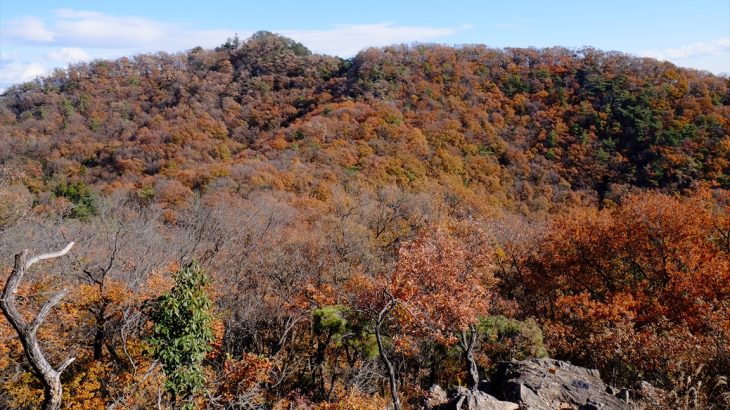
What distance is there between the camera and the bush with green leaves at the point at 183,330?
472 inches

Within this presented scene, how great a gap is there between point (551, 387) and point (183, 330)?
28.7 feet

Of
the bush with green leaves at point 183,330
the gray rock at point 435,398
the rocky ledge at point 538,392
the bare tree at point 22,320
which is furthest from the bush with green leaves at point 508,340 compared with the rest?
the bare tree at point 22,320

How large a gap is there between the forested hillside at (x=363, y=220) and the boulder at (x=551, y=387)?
5.15ft

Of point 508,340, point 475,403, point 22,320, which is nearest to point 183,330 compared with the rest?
point 22,320

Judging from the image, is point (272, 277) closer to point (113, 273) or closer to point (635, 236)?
point (113, 273)

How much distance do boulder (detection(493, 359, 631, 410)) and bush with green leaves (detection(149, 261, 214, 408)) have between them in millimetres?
7339

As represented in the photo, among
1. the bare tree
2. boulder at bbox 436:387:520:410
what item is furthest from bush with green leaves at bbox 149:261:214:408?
boulder at bbox 436:387:520:410

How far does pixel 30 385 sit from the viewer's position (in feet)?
50.5

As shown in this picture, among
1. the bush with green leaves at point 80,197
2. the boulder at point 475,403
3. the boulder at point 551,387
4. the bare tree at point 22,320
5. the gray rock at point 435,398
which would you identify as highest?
the bare tree at point 22,320

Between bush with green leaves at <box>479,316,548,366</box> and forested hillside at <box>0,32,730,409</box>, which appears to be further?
bush with green leaves at <box>479,316,548,366</box>

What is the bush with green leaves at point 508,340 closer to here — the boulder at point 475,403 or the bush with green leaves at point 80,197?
the boulder at point 475,403

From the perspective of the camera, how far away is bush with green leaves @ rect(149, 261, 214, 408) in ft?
39.3

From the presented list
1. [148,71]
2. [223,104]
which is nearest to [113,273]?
[223,104]

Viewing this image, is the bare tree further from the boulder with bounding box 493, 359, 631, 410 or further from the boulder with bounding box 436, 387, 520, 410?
the boulder with bounding box 493, 359, 631, 410
